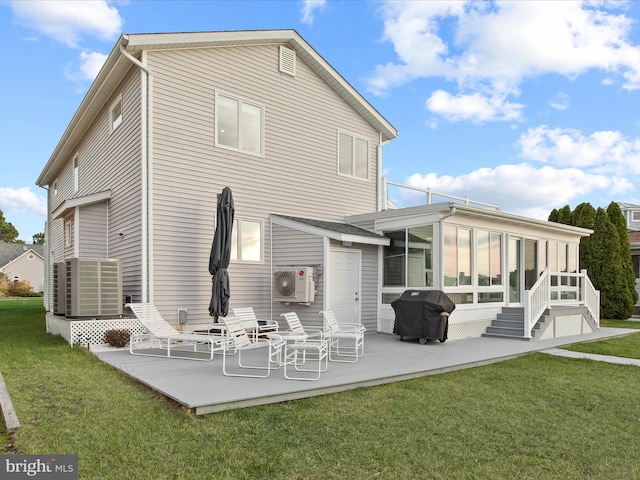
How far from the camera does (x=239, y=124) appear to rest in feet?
36.2

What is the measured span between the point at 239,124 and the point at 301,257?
3.50 metres

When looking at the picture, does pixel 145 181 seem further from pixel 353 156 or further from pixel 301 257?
pixel 353 156

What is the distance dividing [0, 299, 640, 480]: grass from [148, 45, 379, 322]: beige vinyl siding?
374 centimetres

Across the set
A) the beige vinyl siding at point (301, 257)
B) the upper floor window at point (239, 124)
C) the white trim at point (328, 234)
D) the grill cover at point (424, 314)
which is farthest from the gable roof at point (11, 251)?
the grill cover at point (424, 314)

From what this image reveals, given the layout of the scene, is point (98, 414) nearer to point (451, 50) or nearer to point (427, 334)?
point (427, 334)

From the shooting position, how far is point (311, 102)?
12.6m

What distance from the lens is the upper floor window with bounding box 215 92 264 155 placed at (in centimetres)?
1076

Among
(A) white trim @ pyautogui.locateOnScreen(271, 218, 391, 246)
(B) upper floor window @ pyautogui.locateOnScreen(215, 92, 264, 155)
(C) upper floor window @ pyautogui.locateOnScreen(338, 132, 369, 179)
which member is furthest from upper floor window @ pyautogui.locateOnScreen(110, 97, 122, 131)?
(C) upper floor window @ pyautogui.locateOnScreen(338, 132, 369, 179)

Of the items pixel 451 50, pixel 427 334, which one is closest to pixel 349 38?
pixel 451 50

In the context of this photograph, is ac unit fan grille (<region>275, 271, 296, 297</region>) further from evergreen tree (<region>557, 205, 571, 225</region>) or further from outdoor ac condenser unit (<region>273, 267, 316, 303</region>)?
evergreen tree (<region>557, 205, 571, 225</region>)

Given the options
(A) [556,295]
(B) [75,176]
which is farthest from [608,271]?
(B) [75,176]

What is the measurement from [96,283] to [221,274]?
236cm

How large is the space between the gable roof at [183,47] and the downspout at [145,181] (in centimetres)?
39

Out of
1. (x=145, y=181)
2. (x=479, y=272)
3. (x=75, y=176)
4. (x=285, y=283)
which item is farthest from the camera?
(x=75, y=176)
